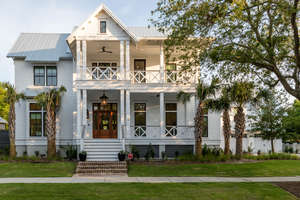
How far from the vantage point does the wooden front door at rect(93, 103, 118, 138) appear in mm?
21125

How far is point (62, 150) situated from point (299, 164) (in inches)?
555

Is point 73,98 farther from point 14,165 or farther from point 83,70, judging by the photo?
point 14,165

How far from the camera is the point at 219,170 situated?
1502 cm

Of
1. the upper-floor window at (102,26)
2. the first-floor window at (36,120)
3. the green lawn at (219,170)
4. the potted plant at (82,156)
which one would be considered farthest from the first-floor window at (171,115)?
the first-floor window at (36,120)

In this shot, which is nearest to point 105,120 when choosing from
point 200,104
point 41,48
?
point 41,48

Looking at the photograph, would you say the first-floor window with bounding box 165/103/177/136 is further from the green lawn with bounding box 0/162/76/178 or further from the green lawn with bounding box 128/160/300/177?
the green lawn with bounding box 0/162/76/178

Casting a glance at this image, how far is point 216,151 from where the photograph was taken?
19.2 metres

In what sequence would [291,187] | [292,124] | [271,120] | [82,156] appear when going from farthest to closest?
[292,124]
[271,120]
[82,156]
[291,187]

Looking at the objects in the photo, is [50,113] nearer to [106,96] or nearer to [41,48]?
[106,96]

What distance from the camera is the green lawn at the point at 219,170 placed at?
1436 cm

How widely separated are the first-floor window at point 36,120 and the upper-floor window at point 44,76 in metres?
1.55

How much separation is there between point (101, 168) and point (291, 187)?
329 inches

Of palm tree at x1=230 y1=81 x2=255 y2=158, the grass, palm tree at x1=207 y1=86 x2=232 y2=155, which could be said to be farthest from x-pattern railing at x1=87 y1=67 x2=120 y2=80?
the grass

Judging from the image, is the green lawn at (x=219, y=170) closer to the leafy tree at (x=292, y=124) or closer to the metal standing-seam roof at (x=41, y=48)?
the leafy tree at (x=292, y=124)
